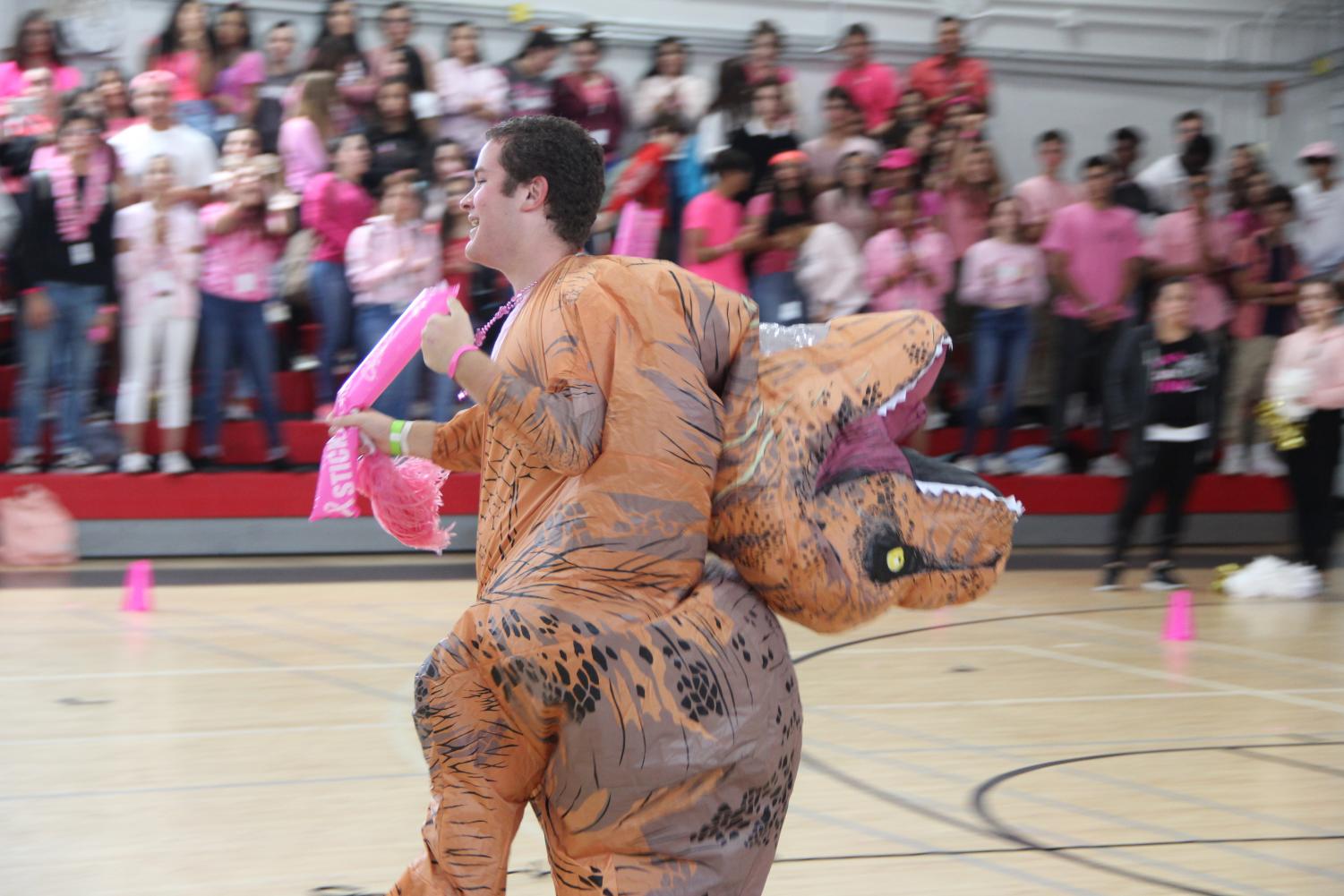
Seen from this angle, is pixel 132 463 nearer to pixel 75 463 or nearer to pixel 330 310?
pixel 75 463

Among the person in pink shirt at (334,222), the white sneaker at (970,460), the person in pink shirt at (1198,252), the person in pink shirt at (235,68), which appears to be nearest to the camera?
the person in pink shirt at (334,222)

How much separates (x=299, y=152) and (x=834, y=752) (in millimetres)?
5455

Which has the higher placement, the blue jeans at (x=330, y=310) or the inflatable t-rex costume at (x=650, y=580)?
the inflatable t-rex costume at (x=650, y=580)

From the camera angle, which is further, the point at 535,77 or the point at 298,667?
the point at 535,77

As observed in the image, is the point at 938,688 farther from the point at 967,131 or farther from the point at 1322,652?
the point at 967,131

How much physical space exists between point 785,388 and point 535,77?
25.9 ft

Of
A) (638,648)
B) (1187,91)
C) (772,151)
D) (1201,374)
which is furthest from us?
(1187,91)

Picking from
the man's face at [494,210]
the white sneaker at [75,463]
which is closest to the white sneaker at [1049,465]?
the white sneaker at [75,463]

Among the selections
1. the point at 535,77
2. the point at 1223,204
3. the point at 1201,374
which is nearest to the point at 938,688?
the point at 1201,374

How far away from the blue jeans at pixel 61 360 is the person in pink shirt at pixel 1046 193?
6001mm

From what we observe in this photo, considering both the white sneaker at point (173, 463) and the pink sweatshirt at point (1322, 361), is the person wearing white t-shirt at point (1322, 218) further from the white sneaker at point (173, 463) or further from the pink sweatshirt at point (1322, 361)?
the white sneaker at point (173, 463)

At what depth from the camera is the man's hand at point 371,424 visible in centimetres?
267

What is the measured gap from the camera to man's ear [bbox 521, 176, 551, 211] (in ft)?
8.00

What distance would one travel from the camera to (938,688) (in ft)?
19.5
